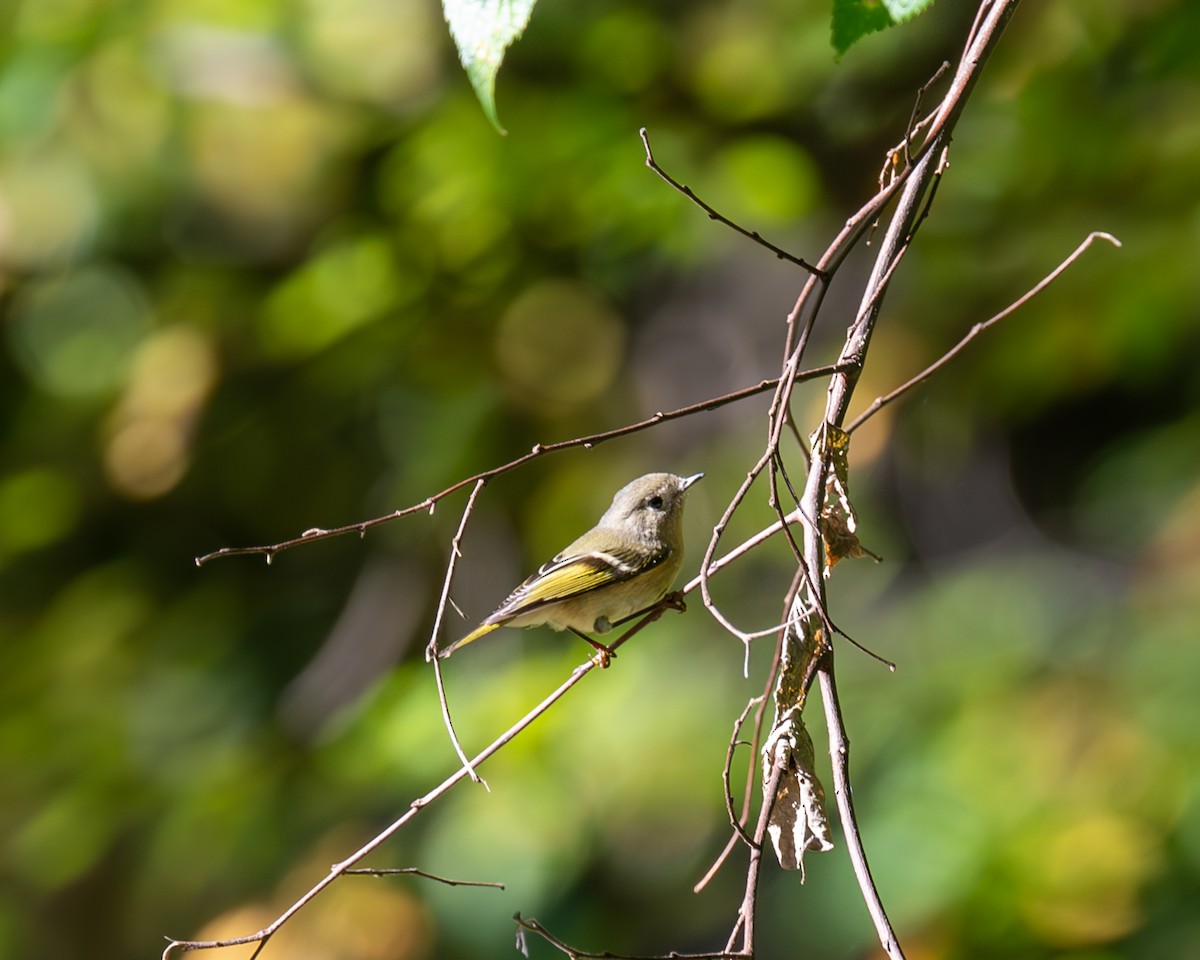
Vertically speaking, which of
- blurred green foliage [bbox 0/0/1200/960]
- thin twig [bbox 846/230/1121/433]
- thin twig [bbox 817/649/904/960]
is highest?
thin twig [bbox 846/230/1121/433]

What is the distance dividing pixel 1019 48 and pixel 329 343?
218 centimetres

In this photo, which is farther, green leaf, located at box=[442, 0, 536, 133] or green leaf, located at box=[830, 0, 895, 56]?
green leaf, located at box=[830, 0, 895, 56]

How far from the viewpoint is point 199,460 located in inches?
158

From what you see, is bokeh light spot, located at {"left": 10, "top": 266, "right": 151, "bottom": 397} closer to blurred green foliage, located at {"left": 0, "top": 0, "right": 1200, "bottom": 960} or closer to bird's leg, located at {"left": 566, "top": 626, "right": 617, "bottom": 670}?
blurred green foliage, located at {"left": 0, "top": 0, "right": 1200, "bottom": 960}

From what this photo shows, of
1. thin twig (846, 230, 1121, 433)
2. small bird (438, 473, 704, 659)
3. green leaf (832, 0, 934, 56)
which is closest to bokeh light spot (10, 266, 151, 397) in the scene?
small bird (438, 473, 704, 659)

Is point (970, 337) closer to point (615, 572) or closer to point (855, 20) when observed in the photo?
point (855, 20)

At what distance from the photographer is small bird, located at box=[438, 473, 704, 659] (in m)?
2.46

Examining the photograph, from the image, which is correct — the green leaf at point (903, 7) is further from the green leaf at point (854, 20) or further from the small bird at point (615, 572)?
the small bird at point (615, 572)

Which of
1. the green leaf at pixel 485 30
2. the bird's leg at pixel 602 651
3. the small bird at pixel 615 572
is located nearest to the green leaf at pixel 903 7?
the green leaf at pixel 485 30

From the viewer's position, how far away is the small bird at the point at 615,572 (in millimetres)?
2461

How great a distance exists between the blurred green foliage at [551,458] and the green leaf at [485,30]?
1.91 meters

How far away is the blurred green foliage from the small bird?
47cm

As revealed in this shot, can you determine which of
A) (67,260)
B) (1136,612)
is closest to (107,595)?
(67,260)

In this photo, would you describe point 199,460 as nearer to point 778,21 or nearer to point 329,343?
point 329,343
